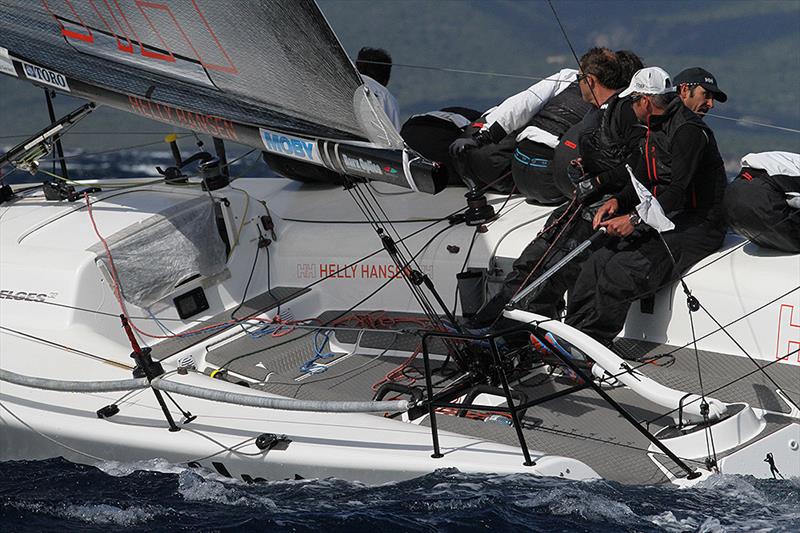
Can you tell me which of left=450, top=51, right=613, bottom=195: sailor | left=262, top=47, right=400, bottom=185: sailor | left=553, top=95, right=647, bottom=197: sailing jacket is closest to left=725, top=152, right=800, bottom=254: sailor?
left=553, top=95, right=647, bottom=197: sailing jacket

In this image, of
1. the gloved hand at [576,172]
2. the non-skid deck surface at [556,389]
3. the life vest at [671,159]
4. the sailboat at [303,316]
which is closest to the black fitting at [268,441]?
the sailboat at [303,316]

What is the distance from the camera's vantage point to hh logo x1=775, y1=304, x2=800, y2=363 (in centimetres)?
476

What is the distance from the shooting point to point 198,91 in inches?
201

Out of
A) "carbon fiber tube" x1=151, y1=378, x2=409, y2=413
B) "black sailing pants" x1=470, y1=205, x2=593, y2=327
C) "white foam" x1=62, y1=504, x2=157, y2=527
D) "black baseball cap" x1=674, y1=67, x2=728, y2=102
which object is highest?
"black baseball cap" x1=674, y1=67, x2=728, y2=102

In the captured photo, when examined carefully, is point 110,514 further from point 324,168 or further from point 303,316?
point 324,168

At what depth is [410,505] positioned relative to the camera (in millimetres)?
4000

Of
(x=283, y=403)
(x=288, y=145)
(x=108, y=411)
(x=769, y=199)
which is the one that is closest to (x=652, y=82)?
(x=769, y=199)

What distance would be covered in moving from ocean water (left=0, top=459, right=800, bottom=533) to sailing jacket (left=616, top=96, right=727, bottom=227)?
4.37ft

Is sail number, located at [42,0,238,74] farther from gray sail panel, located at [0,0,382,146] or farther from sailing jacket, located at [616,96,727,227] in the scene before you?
sailing jacket, located at [616,96,727,227]

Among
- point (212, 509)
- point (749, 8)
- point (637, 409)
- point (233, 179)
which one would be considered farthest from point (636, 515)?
point (749, 8)

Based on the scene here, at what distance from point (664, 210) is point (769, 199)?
18.7 inches

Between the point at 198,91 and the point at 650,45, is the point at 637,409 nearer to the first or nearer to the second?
the point at 198,91

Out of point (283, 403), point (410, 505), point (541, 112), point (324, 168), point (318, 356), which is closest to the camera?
point (410, 505)

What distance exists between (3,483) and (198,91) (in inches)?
75.5
